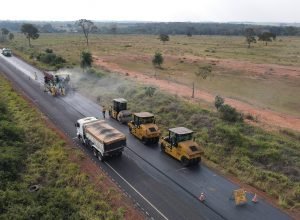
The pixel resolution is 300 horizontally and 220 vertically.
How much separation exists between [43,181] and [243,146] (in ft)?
54.4

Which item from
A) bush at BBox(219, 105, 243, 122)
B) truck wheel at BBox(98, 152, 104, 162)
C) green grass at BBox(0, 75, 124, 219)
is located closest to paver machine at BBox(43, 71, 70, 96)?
green grass at BBox(0, 75, 124, 219)

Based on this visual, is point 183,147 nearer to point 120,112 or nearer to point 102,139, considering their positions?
point 102,139

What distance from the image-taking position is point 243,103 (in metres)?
43.6

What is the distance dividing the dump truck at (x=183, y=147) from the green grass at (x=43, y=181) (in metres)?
6.48

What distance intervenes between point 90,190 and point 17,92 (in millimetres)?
32168

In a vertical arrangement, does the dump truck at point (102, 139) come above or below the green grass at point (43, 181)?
above

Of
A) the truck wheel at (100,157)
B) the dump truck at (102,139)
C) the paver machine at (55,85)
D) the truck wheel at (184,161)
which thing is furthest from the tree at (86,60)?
the truck wheel at (184,161)

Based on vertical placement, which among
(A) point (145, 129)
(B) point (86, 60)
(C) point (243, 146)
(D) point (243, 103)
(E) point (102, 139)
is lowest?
(D) point (243, 103)

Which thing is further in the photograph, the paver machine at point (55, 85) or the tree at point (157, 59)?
A: the tree at point (157, 59)

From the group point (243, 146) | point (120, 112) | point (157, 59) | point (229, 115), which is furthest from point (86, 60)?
point (243, 146)

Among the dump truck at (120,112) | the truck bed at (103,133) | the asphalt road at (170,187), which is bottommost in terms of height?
the asphalt road at (170,187)

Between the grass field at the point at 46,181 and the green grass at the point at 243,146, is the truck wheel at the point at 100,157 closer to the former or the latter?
the grass field at the point at 46,181

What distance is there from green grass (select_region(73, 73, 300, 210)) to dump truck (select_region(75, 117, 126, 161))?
7579 millimetres

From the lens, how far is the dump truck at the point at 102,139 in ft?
81.7
